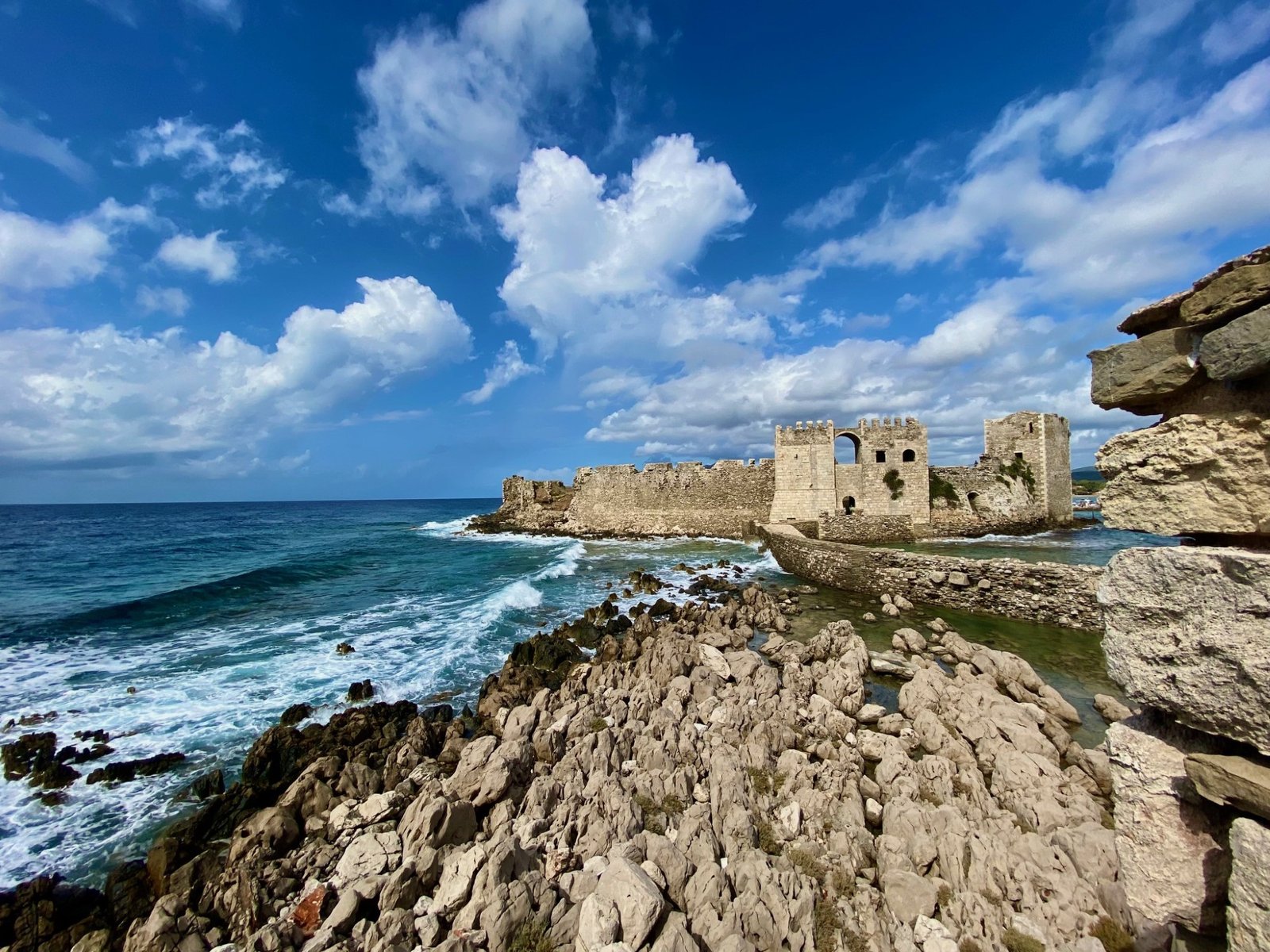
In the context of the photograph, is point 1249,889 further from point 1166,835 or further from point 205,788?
point 205,788

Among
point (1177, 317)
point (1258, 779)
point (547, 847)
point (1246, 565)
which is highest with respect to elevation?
point (1177, 317)

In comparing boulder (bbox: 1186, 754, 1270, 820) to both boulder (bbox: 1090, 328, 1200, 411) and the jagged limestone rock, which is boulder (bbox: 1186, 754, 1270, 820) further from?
boulder (bbox: 1090, 328, 1200, 411)

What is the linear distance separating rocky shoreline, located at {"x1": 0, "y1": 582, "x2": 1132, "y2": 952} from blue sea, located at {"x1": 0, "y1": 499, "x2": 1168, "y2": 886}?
1548 millimetres

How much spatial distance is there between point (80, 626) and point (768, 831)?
20.4 m

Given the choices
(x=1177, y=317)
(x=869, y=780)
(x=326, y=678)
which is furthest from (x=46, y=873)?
(x=1177, y=317)

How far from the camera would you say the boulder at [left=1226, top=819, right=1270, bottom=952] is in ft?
6.26

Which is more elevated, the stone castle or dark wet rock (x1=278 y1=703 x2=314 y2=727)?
the stone castle

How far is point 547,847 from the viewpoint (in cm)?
484

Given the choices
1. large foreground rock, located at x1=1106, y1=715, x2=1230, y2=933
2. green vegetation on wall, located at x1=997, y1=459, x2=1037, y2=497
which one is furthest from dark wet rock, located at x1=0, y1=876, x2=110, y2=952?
green vegetation on wall, located at x1=997, y1=459, x2=1037, y2=497

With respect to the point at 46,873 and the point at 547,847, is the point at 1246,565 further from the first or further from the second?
the point at 46,873

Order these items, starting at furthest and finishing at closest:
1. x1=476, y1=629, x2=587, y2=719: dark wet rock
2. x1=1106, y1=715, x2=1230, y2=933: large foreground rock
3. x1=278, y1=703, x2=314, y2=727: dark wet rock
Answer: x1=278, y1=703, x2=314, y2=727: dark wet rock → x1=476, y1=629, x2=587, y2=719: dark wet rock → x1=1106, y1=715, x2=1230, y2=933: large foreground rock

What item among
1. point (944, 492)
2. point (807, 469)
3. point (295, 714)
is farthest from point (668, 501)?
point (295, 714)

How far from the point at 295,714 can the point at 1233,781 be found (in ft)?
36.0

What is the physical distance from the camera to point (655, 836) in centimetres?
467
